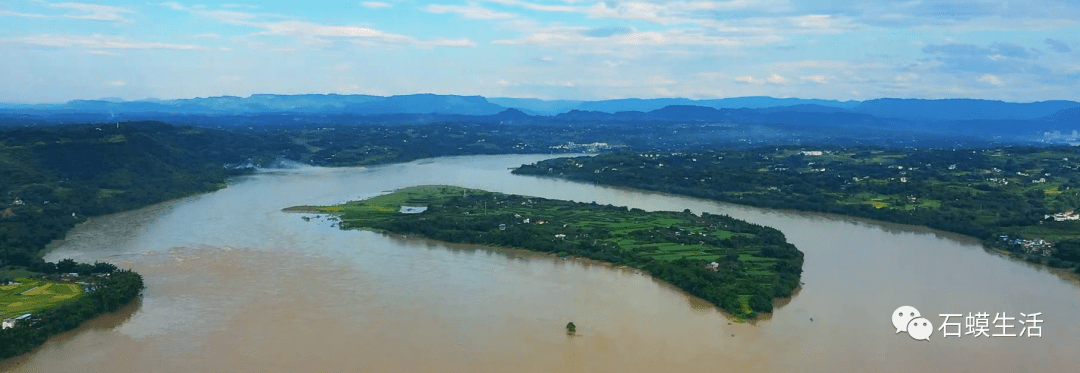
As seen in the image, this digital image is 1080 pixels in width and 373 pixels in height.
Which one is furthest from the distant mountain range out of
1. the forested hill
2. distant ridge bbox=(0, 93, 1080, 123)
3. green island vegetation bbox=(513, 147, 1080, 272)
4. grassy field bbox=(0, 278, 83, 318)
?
grassy field bbox=(0, 278, 83, 318)

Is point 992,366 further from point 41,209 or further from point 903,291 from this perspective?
point 41,209

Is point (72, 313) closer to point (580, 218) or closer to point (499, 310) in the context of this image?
point (499, 310)

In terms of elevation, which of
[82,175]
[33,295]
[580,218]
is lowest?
[33,295]

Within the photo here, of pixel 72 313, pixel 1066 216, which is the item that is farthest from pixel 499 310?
pixel 1066 216

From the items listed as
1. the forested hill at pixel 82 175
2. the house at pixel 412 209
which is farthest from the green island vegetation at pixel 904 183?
the forested hill at pixel 82 175

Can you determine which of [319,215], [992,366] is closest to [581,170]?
[319,215]
